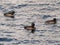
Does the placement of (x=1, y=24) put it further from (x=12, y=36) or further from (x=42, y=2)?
(x=42, y=2)

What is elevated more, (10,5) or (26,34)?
(10,5)

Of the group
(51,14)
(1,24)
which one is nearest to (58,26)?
(51,14)

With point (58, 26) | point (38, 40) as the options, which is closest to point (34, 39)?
point (38, 40)

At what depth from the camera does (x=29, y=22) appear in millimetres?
805

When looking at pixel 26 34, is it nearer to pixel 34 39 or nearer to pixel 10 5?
pixel 34 39

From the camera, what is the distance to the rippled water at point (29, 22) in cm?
78

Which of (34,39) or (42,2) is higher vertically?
(42,2)

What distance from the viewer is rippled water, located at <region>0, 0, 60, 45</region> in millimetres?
776

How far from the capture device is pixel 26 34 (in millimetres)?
785

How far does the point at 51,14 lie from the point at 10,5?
0.67 ft

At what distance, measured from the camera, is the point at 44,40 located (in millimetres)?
771

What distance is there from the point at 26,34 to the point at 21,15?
0.10 meters

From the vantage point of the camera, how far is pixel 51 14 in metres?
0.82

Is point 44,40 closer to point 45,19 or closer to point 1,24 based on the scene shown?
point 45,19
